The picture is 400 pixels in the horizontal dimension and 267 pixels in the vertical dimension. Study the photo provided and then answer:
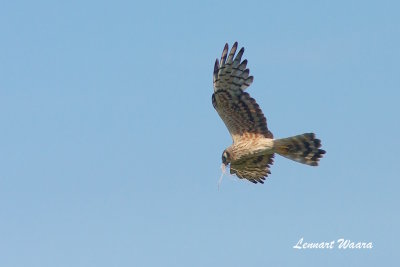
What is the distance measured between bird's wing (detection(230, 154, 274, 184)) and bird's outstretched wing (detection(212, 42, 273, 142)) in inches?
21.5

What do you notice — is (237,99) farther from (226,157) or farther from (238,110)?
(226,157)

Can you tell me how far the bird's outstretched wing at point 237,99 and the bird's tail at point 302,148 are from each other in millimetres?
366

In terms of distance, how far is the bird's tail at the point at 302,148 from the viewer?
42.2ft

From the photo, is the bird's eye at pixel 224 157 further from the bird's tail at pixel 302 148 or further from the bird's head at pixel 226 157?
the bird's tail at pixel 302 148

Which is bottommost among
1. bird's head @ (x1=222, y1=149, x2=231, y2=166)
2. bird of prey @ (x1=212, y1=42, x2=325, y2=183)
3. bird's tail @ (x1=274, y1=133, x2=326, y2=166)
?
bird's head @ (x1=222, y1=149, x2=231, y2=166)

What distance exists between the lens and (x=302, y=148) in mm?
12938

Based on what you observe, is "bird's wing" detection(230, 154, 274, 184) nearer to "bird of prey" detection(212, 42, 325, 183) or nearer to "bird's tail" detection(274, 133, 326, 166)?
"bird of prey" detection(212, 42, 325, 183)

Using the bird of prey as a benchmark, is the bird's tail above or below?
below

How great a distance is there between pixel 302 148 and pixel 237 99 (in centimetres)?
133

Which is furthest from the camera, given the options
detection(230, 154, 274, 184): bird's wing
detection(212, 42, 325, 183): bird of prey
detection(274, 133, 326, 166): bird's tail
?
detection(230, 154, 274, 184): bird's wing

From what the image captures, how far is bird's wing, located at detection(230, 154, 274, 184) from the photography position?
44.9 ft

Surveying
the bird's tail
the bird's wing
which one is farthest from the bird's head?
the bird's tail

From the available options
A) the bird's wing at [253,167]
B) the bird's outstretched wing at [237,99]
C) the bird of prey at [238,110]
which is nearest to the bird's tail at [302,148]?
the bird of prey at [238,110]

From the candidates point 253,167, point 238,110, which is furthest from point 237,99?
point 253,167
